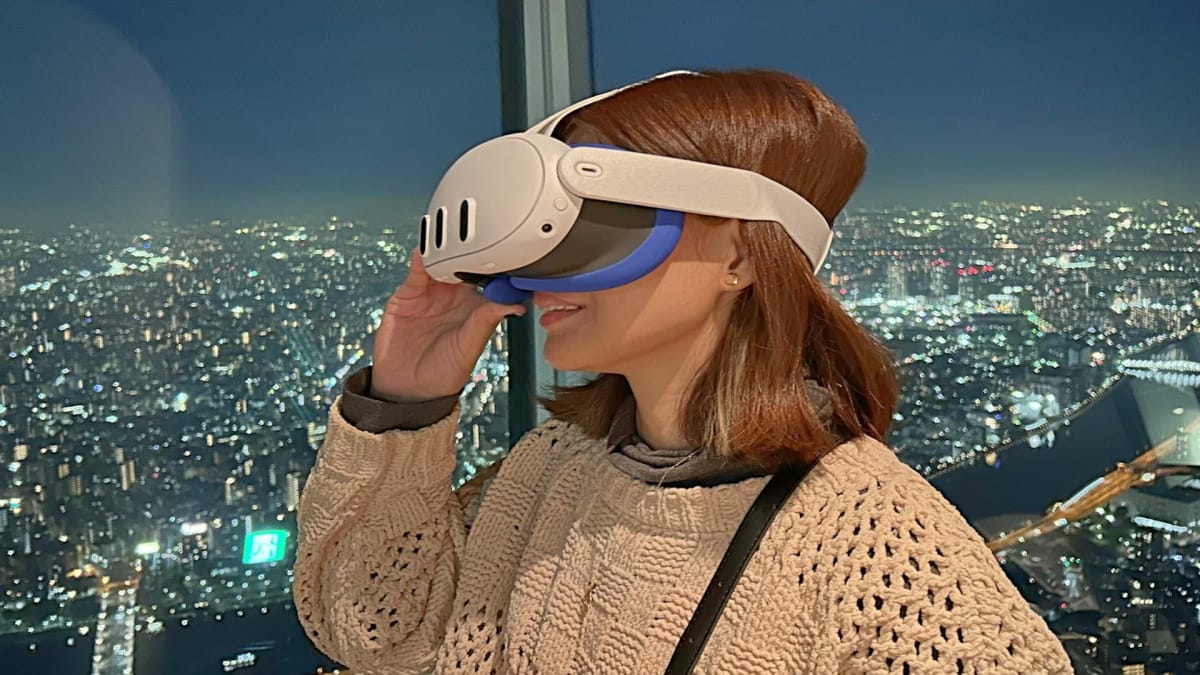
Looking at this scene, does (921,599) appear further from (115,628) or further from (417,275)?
(115,628)

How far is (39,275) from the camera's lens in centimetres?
177

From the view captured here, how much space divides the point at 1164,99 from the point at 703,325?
3.70 feet

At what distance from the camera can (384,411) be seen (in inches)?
45.9

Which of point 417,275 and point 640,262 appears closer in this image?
point 640,262

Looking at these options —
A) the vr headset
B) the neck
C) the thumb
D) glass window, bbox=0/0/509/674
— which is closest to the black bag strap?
the neck

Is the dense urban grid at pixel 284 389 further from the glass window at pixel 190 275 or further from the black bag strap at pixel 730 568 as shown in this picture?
the black bag strap at pixel 730 568

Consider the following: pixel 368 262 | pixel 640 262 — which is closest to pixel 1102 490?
pixel 640 262

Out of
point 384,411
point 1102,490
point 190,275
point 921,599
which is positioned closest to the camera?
point 921,599

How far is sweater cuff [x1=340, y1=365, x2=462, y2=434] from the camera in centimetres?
117

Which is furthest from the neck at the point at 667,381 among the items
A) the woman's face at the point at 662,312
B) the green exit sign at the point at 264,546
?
the green exit sign at the point at 264,546

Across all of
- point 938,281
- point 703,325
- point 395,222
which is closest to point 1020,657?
point 703,325

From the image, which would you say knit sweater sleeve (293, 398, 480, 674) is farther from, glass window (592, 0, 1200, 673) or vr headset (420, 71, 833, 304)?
glass window (592, 0, 1200, 673)

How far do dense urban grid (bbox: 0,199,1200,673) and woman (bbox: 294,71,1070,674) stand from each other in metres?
0.77

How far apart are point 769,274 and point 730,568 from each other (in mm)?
259
